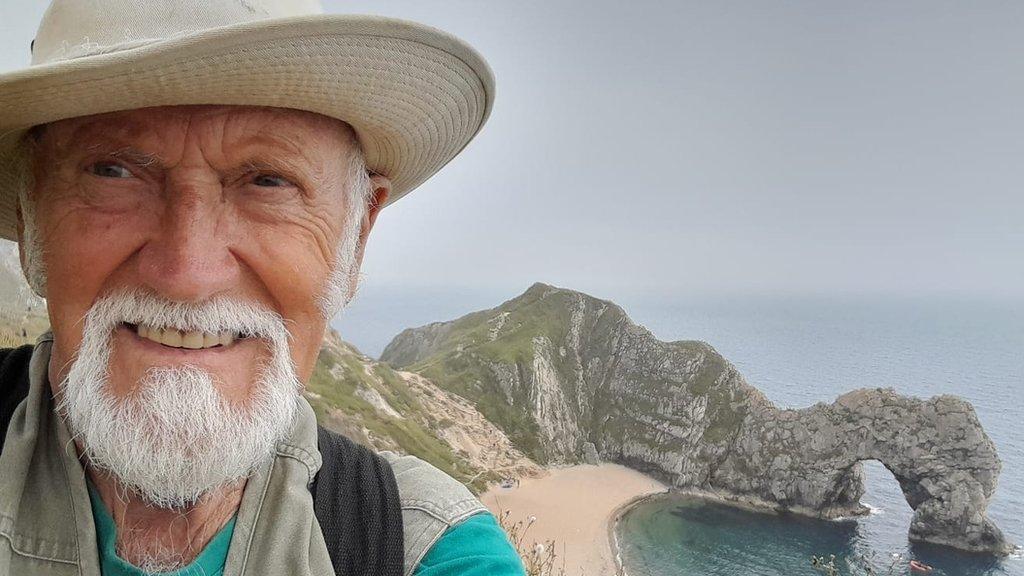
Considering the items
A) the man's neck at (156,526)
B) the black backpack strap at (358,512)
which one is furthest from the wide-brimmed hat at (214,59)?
the black backpack strap at (358,512)

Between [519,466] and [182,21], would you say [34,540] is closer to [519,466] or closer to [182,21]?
[182,21]

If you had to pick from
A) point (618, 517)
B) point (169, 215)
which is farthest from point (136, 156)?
point (618, 517)

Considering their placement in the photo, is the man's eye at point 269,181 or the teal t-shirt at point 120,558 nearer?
the teal t-shirt at point 120,558

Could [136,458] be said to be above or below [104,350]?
below

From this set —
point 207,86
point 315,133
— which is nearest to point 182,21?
point 207,86

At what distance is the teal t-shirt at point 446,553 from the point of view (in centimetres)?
160

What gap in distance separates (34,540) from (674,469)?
7678cm

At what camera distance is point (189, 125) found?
62.1 inches

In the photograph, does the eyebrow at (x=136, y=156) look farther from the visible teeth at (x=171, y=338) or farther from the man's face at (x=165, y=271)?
the visible teeth at (x=171, y=338)

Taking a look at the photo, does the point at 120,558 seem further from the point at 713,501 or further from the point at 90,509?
the point at 713,501

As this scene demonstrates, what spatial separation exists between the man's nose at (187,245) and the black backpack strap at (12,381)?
0.76 meters

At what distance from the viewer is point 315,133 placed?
Answer: 1.78 m

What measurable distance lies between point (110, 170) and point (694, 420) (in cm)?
7927

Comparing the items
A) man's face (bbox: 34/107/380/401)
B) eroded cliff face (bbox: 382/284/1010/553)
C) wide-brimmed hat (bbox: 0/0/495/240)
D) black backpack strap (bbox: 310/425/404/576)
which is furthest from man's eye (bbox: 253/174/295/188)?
eroded cliff face (bbox: 382/284/1010/553)
